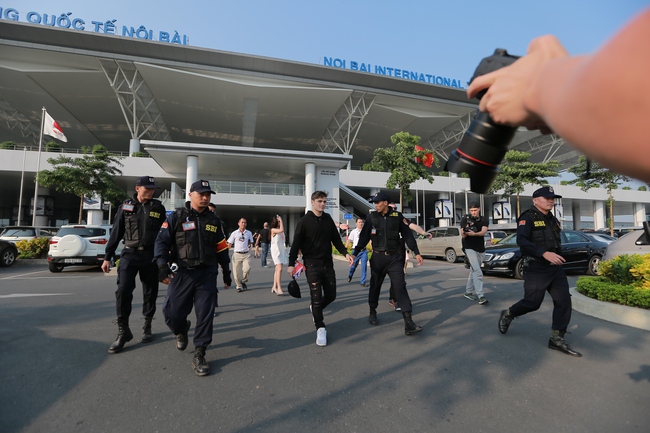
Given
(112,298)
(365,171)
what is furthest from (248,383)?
(365,171)

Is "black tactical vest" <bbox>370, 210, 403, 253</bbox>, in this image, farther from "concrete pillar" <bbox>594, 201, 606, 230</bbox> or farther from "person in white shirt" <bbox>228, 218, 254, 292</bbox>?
"concrete pillar" <bbox>594, 201, 606, 230</bbox>

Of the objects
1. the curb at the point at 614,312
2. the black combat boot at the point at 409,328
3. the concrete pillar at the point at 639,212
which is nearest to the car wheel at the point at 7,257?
the black combat boot at the point at 409,328

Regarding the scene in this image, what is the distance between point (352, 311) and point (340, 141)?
39199mm

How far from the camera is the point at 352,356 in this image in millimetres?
3500

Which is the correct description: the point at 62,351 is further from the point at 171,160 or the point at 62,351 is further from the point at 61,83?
the point at 61,83

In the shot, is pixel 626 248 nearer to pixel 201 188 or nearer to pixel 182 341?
pixel 201 188

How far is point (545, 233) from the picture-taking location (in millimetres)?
4078

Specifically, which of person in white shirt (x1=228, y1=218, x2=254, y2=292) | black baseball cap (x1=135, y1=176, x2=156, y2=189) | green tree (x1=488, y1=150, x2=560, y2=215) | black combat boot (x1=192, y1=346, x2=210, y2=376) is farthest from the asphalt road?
green tree (x1=488, y1=150, x2=560, y2=215)

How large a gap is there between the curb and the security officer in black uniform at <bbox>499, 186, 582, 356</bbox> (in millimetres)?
1614

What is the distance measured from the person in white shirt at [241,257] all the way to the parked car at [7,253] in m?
10.3

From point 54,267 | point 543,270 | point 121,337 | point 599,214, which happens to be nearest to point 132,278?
point 121,337

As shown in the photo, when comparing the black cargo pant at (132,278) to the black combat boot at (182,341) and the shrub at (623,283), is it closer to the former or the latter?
the black combat boot at (182,341)

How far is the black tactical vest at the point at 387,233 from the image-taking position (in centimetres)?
482

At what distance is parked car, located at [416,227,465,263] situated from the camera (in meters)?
14.9
